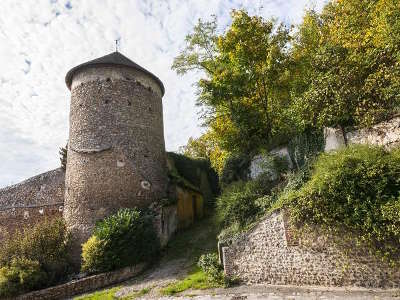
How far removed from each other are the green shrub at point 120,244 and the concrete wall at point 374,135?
8.56m

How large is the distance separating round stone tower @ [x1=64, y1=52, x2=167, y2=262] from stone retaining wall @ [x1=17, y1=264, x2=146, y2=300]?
9.39 ft

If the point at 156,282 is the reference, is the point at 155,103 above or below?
above

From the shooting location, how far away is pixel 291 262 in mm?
8945

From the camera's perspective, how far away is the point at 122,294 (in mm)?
10258

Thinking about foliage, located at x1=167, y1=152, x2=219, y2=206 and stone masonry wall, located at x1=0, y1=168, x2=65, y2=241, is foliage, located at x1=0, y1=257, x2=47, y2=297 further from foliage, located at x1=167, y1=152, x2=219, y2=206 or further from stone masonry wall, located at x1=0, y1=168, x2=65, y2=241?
foliage, located at x1=167, y1=152, x2=219, y2=206

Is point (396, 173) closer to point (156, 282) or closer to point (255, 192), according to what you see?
point (255, 192)

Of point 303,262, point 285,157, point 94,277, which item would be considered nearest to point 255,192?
point 285,157

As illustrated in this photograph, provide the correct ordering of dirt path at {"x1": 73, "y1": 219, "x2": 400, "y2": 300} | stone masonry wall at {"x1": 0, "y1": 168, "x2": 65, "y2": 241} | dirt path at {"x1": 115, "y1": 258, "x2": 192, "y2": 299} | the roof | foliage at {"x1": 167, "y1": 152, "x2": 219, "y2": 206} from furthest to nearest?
foliage at {"x1": 167, "y1": 152, "x2": 219, "y2": 206} < stone masonry wall at {"x1": 0, "y1": 168, "x2": 65, "y2": 241} < the roof < dirt path at {"x1": 115, "y1": 258, "x2": 192, "y2": 299} < dirt path at {"x1": 73, "y1": 219, "x2": 400, "y2": 300}

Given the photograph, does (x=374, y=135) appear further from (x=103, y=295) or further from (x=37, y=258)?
(x=37, y=258)

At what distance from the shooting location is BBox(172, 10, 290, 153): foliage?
552 inches

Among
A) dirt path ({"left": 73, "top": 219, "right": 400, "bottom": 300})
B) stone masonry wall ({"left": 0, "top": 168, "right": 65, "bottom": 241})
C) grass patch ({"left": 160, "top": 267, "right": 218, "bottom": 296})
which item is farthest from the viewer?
stone masonry wall ({"left": 0, "top": 168, "right": 65, "bottom": 241})

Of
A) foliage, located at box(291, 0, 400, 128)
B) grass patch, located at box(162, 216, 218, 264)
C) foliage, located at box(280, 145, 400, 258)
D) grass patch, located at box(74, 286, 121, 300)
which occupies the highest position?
foliage, located at box(291, 0, 400, 128)

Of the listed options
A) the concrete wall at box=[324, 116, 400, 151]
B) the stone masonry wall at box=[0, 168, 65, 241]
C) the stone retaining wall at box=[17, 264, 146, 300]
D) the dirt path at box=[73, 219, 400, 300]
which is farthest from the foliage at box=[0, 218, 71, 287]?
the concrete wall at box=[324, 116, 400, 151]

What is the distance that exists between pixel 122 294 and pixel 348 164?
27.8ft
